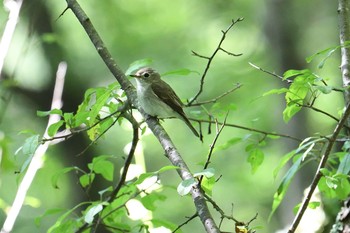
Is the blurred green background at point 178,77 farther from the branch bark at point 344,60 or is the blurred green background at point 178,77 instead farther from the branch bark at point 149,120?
the branch bark at point 149,120

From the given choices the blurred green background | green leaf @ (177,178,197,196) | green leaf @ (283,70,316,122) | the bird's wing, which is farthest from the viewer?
the blurred green background

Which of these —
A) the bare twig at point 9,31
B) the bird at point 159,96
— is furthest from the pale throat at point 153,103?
the bare twig at point 9,31

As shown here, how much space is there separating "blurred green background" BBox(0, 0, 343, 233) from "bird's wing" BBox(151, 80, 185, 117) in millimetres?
2952

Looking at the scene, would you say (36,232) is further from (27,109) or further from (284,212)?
(284,212)

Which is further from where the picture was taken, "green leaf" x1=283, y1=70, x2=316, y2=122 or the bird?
the bird

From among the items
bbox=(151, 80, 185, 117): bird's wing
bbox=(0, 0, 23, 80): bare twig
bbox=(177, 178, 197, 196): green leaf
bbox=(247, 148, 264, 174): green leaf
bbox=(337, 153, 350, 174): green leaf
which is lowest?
bbox=(337, 153, 350, 174): green leaf

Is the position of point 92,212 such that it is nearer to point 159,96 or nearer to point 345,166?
point 345,166

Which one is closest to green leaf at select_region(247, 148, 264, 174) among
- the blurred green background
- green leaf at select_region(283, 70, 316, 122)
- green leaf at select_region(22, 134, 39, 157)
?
green leaf at select_region(283, 70, 316, 122)

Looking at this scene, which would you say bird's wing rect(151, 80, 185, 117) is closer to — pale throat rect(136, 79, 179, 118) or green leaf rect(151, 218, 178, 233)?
pale throat rect(136, 79, 179, 118)

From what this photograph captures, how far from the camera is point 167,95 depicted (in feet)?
15.3

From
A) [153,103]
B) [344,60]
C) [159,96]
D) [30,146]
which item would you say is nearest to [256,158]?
[344,60]

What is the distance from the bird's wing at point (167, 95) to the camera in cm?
447

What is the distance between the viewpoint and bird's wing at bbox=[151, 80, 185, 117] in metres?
4.47

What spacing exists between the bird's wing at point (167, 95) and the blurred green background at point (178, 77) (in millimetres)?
2952
